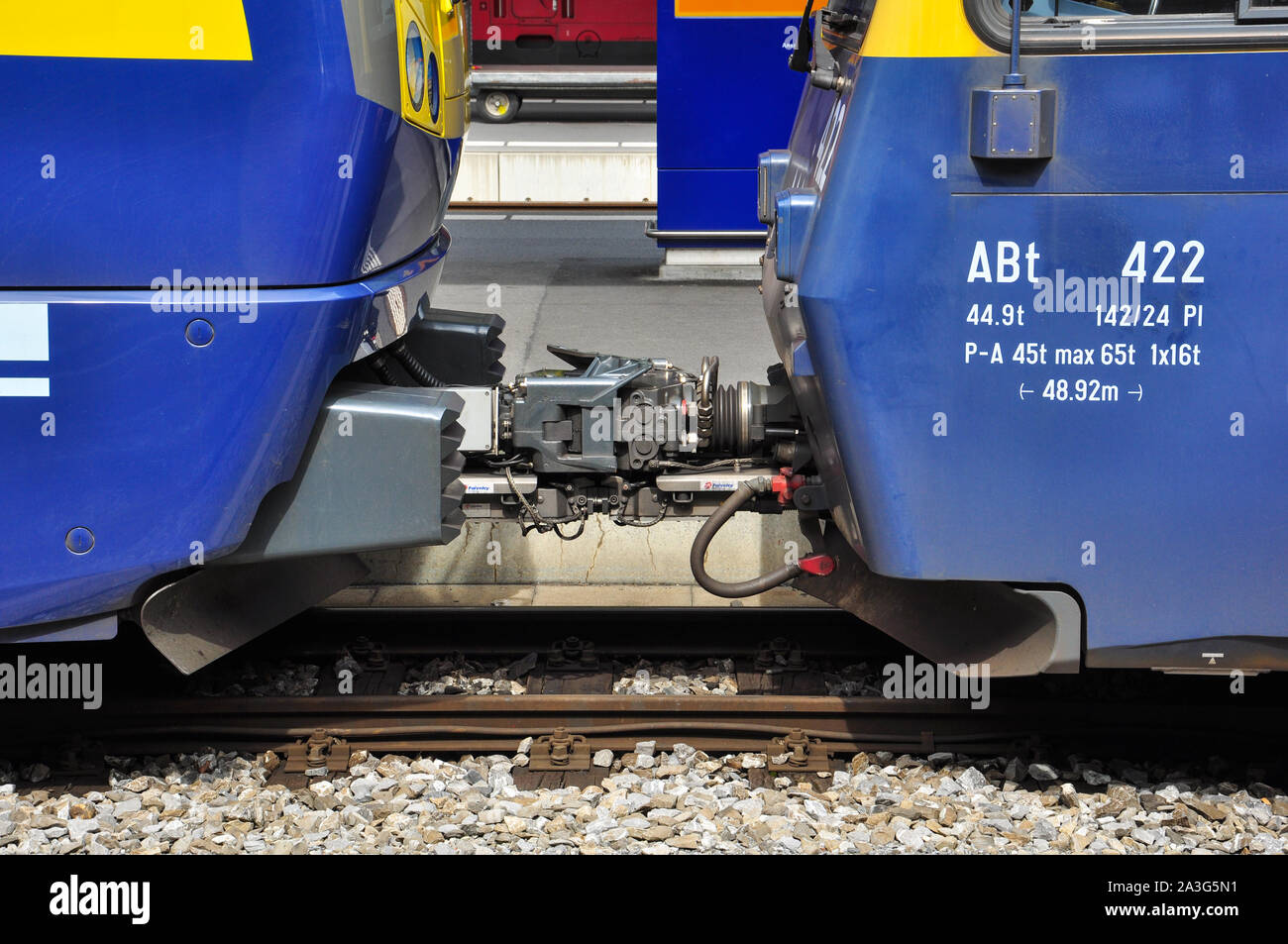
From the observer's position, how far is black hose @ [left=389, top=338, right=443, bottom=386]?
450cm

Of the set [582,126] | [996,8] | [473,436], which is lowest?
[473,436]

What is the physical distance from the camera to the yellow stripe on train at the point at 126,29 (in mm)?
3426

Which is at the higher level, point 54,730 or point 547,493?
point 547,493

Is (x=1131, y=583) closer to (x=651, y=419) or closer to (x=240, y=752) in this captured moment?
(x=651, y=419)

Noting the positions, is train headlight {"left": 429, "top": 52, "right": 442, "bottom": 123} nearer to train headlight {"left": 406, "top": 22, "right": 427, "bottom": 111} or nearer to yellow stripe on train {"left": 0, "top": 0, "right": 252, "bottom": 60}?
train headlight {"left": 406, "top": 22, "right": 427, "bottom": 111}

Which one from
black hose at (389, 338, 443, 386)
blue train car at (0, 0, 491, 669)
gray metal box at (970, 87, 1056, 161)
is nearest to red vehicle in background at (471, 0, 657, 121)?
black hose at (389, 338, 443, 386)

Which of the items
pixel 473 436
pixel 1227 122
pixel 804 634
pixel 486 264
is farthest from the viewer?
pixel 486 264

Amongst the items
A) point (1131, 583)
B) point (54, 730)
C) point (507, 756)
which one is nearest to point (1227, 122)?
point (1131, 583)

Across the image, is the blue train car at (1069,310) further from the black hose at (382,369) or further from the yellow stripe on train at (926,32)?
the black hose at (382,369)

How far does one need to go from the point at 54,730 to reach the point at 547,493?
1770 millimetres

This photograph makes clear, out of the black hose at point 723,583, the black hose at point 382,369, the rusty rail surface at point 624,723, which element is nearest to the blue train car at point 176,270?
the black hose at point 382,369

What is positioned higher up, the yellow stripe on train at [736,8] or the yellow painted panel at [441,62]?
the yellow stripe on train at [736,8]

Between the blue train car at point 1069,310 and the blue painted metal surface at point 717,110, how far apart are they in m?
6.52

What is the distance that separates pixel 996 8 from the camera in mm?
3434
